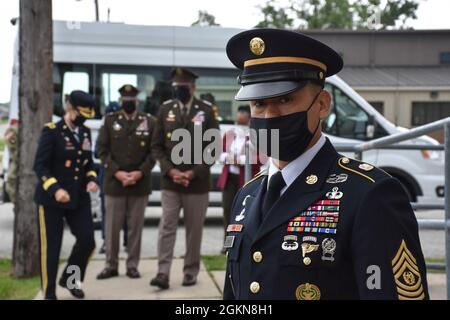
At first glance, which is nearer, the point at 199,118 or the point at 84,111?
the point at 84,111

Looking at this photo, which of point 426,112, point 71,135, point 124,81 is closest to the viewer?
point 71,135

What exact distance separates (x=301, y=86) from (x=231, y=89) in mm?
8548

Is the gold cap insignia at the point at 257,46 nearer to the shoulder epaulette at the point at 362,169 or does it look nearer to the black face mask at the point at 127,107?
the shoulder epaulette at the point at 362,169

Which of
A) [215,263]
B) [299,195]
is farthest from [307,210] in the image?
[215,263]

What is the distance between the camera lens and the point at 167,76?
33.4 ft

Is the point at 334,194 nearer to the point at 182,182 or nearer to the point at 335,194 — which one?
the point at 335,194

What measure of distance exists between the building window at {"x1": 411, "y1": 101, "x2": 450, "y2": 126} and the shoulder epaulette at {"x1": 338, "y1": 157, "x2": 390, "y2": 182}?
19.2m

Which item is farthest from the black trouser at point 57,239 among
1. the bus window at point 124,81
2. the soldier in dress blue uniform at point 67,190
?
the bus window at point 124,81

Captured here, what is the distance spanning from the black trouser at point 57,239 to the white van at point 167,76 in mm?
4532

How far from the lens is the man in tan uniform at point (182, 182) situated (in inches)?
228

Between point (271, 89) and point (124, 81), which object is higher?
point (124, 81)

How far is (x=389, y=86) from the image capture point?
24.8m

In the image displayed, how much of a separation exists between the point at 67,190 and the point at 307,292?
3913 millimetres

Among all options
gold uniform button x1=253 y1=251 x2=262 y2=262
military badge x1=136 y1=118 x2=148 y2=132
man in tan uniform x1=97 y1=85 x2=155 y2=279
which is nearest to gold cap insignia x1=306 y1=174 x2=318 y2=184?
gold uniform button x1=253 y1=251 x2=262 y2=262
